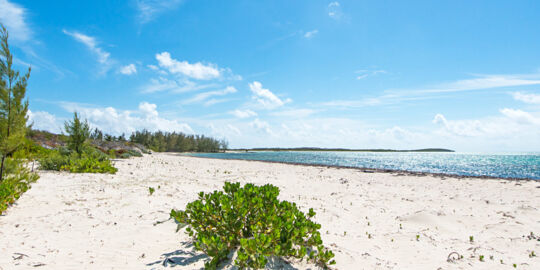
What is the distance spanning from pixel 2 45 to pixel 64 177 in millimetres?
5869

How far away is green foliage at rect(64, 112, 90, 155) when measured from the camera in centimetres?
1641

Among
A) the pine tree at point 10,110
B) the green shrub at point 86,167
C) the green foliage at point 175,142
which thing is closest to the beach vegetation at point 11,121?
the pine tree at point 10,110

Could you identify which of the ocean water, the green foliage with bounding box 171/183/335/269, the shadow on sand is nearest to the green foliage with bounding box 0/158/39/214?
the shadow on sand

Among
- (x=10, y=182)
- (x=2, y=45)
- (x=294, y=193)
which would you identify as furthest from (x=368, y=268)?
(x=2, y=45)

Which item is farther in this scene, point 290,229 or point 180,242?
point 180,242

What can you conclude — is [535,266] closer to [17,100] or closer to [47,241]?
[47,241]

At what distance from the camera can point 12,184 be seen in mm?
7078

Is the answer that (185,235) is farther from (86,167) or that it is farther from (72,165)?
(72,165)

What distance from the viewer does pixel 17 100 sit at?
8055 millimetres

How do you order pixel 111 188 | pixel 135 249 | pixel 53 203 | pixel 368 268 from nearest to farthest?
pixel 368 268 → pixel 135 249 → pixel 53 203 → pixel 111 188

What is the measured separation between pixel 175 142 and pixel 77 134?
4400 inches

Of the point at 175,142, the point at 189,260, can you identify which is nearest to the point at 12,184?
the point at 189,260

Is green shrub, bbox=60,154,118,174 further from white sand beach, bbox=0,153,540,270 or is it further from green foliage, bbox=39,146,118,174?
white sand beach, bbox=0,153,540,270

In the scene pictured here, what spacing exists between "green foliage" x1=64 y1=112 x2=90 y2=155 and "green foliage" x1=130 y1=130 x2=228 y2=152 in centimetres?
8168
